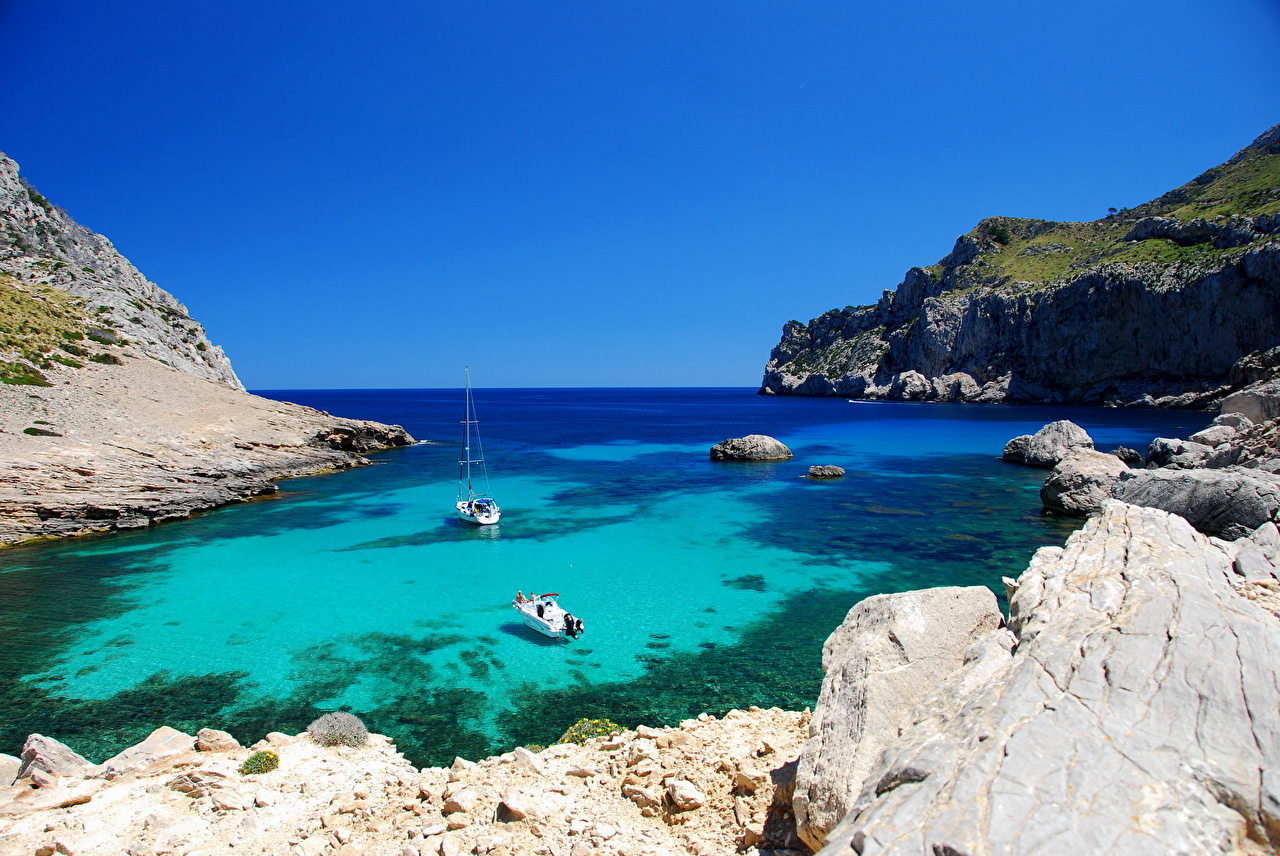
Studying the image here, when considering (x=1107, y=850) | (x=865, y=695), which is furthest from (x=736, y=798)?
(x=1107, y=850)

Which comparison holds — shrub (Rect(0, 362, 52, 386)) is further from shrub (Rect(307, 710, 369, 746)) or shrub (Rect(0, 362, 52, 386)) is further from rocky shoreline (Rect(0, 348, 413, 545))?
shrub (Rect(307, 710, 369, 746))

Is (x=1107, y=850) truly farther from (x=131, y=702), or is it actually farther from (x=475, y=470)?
(x=475, y=470)

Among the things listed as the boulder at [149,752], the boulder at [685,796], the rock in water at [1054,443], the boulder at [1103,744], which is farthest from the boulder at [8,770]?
the rock in water at [1054,443]

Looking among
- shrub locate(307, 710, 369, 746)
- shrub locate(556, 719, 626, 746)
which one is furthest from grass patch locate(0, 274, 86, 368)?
shrub locate(556, 719, 626, 746)

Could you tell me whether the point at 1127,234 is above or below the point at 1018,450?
above

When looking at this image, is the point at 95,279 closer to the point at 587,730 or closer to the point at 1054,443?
the point at 587,730

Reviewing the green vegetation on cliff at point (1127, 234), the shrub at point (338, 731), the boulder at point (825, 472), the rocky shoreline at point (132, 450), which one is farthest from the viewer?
the green vegetation on cliff at point (1127, 234)

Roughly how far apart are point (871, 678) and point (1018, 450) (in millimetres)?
52870

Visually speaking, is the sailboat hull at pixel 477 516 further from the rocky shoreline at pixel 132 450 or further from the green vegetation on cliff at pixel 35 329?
the green vegetation on cliff at pixel 35 329

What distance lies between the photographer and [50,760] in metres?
9.67

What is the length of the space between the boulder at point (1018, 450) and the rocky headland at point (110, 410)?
56.9 meters

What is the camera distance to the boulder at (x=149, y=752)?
381 inches

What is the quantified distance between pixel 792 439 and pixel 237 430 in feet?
189

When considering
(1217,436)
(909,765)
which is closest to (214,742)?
(909,765)
